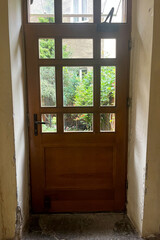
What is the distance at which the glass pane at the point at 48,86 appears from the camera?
1.58 metres

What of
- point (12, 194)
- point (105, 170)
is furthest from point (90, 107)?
point (12, 194)

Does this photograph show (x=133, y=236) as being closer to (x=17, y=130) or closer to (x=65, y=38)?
(x=17, y=130)

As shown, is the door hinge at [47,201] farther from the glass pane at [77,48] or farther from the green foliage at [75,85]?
the glass pane at [77,48]

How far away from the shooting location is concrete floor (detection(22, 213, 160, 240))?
1462 mm

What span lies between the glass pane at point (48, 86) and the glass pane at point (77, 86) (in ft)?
0.35

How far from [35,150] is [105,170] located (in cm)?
74

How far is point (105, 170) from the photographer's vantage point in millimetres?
1703

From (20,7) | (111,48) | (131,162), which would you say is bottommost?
(131,162)

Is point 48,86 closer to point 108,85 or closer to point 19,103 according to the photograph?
point 19,103

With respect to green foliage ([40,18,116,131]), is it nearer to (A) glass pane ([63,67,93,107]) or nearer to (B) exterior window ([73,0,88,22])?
(A) glass pane ([63,67,93,107])

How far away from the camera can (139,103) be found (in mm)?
1461

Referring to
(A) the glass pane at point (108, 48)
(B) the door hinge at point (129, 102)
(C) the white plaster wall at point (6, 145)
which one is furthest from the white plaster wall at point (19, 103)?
(B) the door hinge at point (129, 102)

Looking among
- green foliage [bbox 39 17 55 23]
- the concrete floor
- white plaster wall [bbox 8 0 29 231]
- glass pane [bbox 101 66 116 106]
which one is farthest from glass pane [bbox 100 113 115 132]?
green foliage [bbox 39 17 55 23]

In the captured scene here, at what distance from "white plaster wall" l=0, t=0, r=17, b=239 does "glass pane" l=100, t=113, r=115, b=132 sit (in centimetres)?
85
